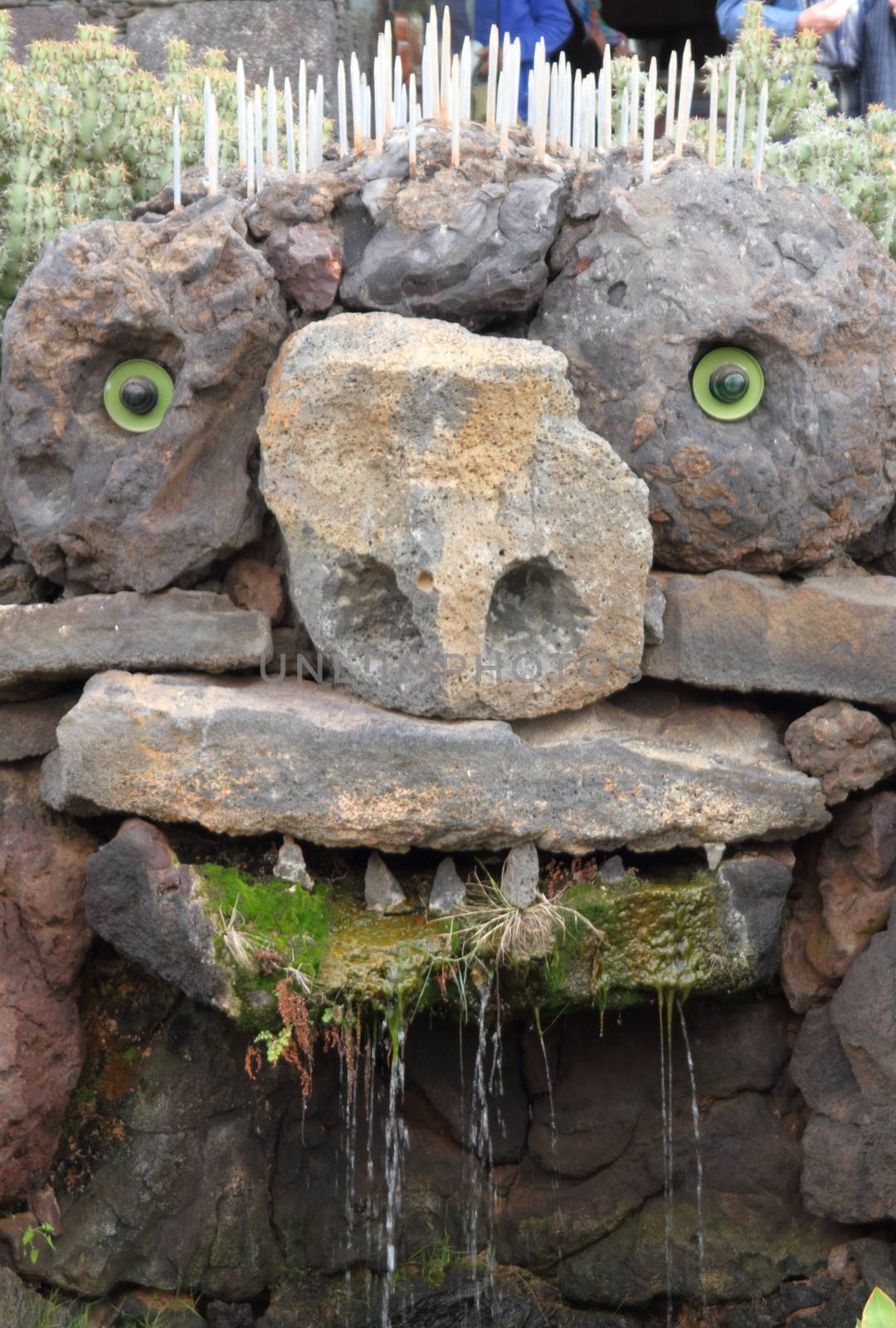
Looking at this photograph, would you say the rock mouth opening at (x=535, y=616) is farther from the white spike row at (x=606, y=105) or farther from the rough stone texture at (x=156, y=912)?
the white spike row at (x=606, y=105)

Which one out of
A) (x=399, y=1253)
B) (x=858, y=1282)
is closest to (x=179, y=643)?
(x=399, y=1253)

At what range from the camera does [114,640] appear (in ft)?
13.9

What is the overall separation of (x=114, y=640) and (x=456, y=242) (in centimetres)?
140

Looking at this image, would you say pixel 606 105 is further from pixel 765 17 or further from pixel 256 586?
pixel 765 17

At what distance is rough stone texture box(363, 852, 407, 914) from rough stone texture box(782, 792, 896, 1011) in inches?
43.7

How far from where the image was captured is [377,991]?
13.3 ft

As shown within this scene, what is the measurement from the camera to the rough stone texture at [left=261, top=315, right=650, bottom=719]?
3.93 metres

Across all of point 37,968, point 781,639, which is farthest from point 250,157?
point 37,968

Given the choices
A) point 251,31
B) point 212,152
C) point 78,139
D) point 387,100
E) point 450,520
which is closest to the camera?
point 450,520

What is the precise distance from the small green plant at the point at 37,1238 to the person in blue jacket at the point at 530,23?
588 centimetres

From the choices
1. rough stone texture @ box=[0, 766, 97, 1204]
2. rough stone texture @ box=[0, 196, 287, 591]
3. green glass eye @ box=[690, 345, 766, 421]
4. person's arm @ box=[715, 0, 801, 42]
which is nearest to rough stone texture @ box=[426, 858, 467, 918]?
rough stone texture @ box=[0, 766, 97, 1204]

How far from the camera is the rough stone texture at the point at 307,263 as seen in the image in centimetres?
425

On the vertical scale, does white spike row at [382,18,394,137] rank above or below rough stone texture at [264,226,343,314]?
above

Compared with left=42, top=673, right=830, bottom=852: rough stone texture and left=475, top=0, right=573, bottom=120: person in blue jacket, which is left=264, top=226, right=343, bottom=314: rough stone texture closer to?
left=42, top=673, right=830, bottom=852: rough stone texture
